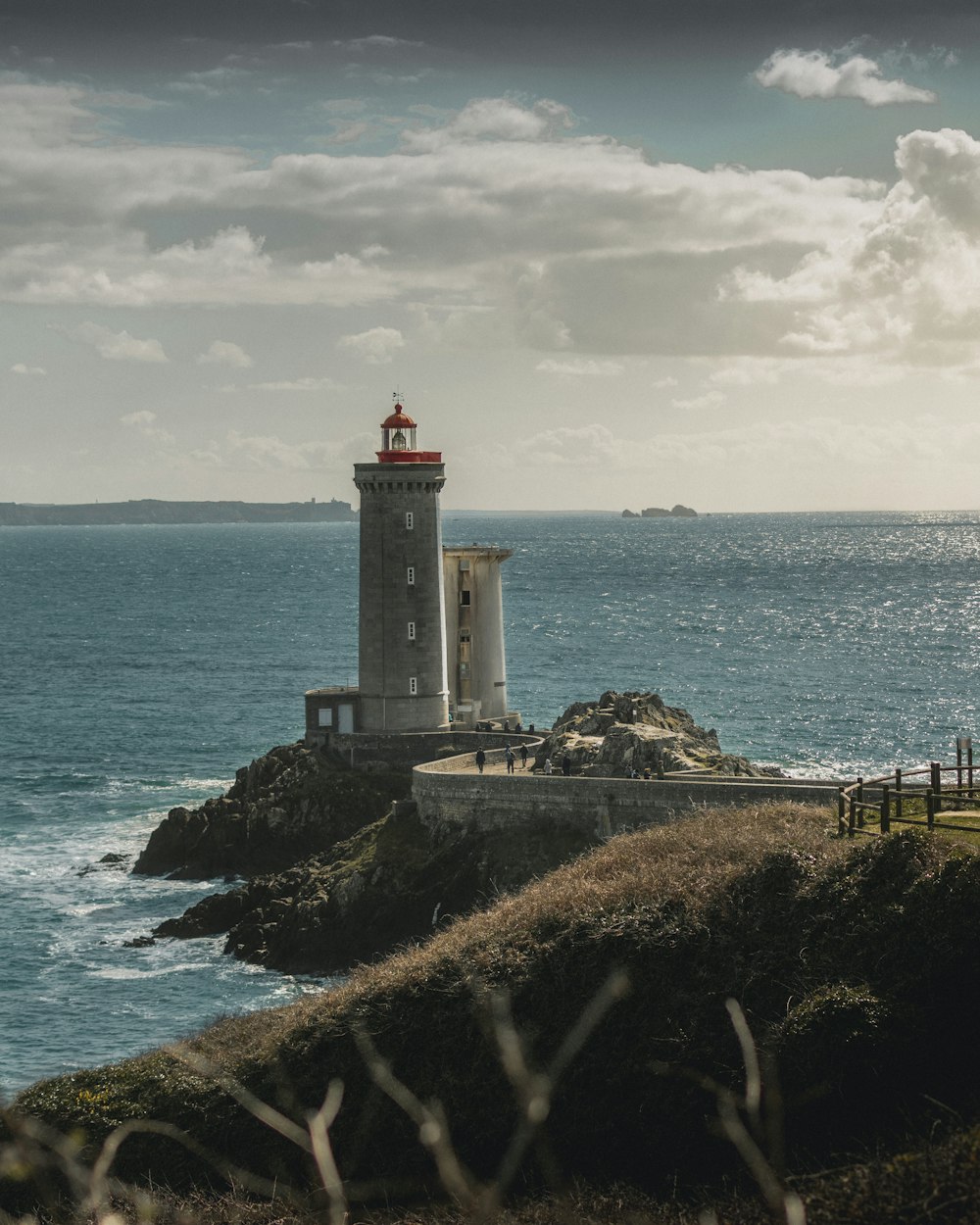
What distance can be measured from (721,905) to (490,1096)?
16.4ft

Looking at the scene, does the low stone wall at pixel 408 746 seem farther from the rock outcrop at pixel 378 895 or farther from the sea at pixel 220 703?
the rock outcrop at pixel 378 895

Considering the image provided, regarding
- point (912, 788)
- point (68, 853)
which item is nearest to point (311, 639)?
point (68, 853)

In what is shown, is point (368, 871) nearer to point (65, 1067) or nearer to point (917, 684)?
point (65, 1067)

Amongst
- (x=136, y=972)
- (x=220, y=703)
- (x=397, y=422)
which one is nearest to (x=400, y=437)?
(x=397, y=422)

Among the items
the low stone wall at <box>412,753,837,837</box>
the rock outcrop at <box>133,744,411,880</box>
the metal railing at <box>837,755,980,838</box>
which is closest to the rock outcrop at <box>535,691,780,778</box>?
the low stone wall at <box>412,753,837,837</box>

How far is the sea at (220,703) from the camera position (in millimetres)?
41375

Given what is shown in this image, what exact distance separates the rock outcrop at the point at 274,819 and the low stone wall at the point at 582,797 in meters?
5.25

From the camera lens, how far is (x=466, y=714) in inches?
2243

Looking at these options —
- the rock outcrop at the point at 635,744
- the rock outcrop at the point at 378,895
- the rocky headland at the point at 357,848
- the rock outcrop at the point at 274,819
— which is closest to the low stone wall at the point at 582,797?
the rocky headland at the point at 357,848

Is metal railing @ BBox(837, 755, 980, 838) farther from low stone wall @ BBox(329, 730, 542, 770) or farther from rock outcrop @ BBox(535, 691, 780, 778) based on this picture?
low stone wall @ BBox(329, 730, 542, 770)

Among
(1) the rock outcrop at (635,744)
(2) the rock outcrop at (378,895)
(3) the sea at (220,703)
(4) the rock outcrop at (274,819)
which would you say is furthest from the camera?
(4) the rock outcrop at (274,819)

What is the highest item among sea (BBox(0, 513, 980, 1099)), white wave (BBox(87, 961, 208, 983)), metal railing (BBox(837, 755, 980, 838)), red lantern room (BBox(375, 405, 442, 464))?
red lantern room (BBox(375, 405, 442, 464))

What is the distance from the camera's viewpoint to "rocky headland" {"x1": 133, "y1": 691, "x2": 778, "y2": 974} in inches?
1630

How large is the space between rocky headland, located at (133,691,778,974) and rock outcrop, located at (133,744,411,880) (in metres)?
0.05
